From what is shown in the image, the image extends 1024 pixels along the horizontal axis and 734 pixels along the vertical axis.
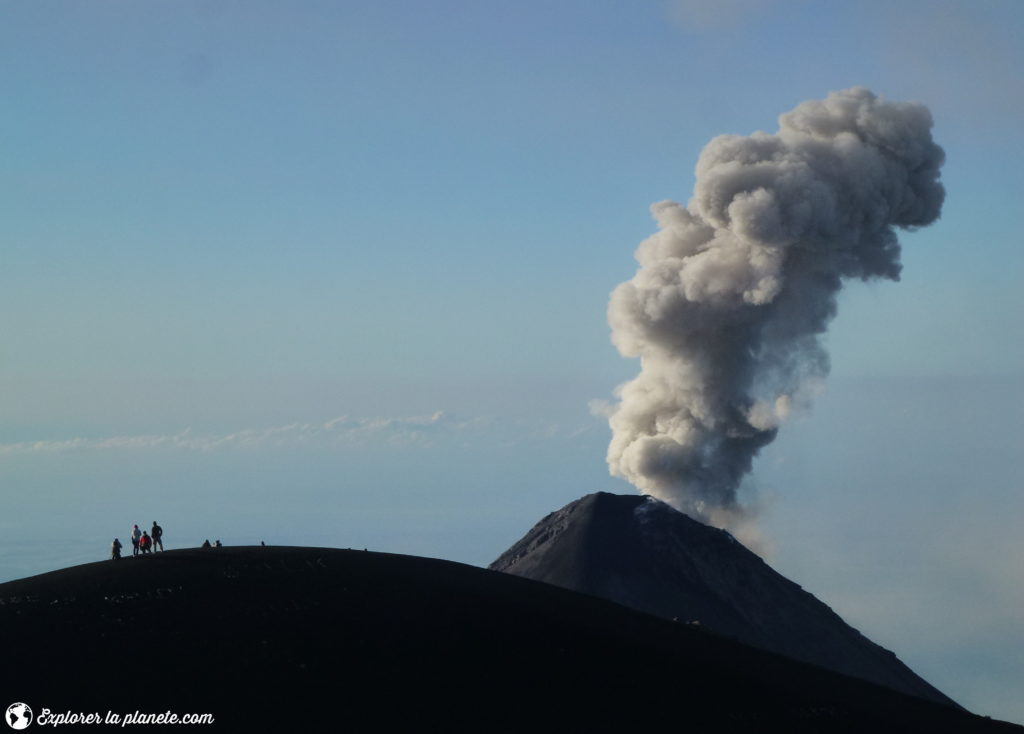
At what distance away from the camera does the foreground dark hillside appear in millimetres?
40625

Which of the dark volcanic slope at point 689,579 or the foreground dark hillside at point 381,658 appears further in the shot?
the dark volcanic slope at point 689,579

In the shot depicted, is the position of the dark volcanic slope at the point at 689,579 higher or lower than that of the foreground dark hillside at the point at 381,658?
higher

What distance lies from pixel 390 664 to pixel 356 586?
24.5 feet

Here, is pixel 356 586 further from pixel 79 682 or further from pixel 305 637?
pixel 79 682

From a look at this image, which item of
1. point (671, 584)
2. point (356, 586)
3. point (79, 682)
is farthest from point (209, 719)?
point (671, 584)

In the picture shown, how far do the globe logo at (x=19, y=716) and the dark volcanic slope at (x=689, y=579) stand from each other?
143ft

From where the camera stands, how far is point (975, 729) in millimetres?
48219

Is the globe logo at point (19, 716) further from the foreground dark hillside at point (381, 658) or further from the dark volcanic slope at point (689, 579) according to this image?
the dark volcanic slope at point (689, 579)

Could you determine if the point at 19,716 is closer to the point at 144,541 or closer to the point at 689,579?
the point at 144,541

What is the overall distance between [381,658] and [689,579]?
41.0 m

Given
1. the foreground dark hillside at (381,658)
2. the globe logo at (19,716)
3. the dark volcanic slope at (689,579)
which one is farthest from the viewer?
the dark volcanic slope at (689,579)

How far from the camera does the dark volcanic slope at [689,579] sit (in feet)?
255

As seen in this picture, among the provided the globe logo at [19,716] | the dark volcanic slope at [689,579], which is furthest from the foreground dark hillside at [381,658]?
the dark volcanic slope at [689,579]

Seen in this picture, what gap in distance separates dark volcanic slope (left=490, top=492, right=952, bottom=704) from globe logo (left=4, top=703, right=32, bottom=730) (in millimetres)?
43657
